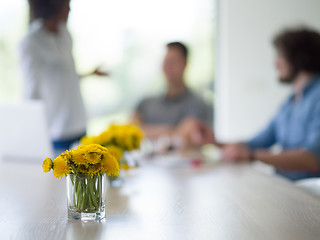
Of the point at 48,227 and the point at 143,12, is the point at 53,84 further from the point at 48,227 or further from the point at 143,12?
the point at 143,12

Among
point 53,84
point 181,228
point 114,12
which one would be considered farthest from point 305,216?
point 114,12

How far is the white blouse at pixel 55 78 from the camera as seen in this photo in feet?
8.06

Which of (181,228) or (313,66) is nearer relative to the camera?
(181,228)

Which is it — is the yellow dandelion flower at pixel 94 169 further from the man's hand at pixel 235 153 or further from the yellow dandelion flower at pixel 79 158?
the man's hand at pixel 235 153

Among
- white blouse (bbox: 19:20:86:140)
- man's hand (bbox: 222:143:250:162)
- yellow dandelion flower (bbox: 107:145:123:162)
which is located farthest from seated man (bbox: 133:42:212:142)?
yellow dandelion flower (bbox: 107:145:123:162)

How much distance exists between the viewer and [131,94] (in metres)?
4.73

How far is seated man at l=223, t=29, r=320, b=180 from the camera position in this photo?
2.00 m

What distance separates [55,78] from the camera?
8.65 feet

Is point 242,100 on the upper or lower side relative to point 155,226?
upper

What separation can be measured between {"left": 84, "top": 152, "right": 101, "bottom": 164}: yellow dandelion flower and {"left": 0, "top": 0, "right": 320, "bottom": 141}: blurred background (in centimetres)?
371

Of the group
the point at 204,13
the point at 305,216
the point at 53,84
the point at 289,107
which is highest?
the point at 204,13

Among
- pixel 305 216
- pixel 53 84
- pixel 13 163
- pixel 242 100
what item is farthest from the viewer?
pixel 242 100

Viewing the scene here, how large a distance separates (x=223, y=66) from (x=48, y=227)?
12.9 feet

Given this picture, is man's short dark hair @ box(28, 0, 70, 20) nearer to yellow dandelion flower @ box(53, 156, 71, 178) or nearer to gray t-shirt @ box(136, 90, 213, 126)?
gray t-shirt @ box(136, 90, 213, 126)
